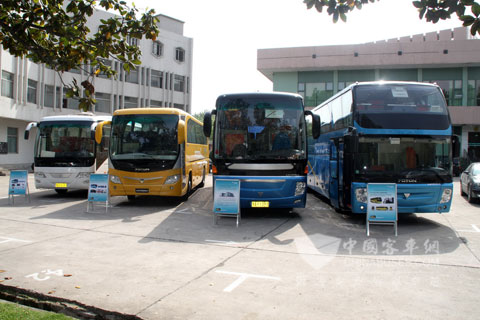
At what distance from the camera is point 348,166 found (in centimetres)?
979

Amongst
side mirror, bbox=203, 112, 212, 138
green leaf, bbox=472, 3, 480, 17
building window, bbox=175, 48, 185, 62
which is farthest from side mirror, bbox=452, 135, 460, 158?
building window, bbox=175, 48, 185, 62

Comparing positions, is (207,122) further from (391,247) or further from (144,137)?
(391,247)

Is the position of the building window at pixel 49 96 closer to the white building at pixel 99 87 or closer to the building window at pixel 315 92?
the white building at pixel 99 87

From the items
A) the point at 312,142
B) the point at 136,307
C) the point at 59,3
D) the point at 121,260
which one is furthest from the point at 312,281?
the point at 312,142

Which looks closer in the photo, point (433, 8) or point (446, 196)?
point (433, 8)

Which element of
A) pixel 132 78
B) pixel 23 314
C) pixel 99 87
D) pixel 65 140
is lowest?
pixel 23 314

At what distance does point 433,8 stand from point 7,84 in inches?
1197

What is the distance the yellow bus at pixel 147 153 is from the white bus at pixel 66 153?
1780 millimetres

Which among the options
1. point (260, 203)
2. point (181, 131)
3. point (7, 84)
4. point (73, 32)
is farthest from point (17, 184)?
point (7, 84)

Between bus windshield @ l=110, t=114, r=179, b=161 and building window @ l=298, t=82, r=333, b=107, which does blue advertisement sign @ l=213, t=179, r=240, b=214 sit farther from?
building window @ l=298, t=82, r=333, b=107

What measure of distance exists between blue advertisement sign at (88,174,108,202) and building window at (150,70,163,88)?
3374 cm

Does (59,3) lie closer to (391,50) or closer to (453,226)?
(453,226)

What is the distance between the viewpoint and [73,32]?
5879 millimetres

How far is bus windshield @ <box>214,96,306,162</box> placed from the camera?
1034 cm
